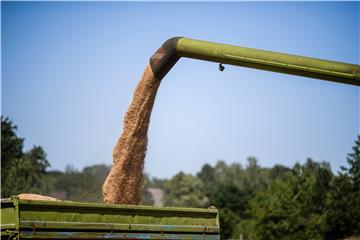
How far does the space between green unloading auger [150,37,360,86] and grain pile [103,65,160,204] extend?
19.9 inches

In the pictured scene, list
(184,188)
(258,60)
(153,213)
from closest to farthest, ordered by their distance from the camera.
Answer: (153,213) < (258,60) < (184,188)

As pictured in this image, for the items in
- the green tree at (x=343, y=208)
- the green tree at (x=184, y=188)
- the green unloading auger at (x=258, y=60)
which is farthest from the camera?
the green tree at (x=184, y=188)

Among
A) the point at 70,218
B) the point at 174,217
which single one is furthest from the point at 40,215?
the point at 174,217

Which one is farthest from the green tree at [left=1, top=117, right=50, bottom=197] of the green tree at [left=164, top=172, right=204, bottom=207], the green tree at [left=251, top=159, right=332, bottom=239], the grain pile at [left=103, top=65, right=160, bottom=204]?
the green tree at [left=164, top=172, right=204, bottom=207]

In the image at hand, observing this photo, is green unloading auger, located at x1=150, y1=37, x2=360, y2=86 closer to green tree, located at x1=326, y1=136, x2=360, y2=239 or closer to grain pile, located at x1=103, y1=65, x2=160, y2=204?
grain pile, located at x1=103, y1=65, x2=160, y2=204

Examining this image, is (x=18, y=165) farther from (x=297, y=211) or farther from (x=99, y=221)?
(x=99, y=221)

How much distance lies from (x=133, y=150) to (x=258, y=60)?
3.35m

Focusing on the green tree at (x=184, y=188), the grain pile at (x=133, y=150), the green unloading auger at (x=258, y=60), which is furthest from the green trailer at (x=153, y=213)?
the green tree at (x=184, y=188)

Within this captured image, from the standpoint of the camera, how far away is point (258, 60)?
12.4m

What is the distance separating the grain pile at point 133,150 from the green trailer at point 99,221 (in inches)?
80.3

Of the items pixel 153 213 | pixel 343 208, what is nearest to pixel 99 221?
pixel 153 213

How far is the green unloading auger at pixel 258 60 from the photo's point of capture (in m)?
11.9

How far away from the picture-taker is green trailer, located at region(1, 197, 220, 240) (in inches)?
399

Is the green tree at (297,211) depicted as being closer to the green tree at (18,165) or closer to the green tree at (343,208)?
the green tree at (343,208)
